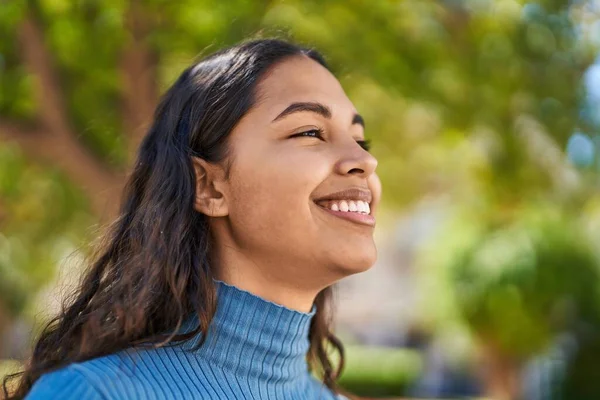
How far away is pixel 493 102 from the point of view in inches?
248

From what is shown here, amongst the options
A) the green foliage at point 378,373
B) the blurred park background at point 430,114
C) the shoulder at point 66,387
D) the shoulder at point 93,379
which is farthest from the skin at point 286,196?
the green foliage at point 378,373

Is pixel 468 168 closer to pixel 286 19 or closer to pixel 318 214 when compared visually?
pixel 286 19

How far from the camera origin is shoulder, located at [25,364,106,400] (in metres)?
1.54

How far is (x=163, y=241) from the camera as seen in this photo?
1.90 meters

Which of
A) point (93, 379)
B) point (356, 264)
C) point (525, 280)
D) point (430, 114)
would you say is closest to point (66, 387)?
point (93, 379)

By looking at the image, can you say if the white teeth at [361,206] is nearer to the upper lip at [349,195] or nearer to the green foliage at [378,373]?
the upper lip at [349,195]

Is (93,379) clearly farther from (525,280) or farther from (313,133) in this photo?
(525,280)

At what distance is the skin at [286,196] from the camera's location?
1850 mm

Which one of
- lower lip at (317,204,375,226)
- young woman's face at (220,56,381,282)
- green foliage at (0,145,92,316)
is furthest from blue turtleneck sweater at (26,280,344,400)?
green foliage at (0,145,92,316)

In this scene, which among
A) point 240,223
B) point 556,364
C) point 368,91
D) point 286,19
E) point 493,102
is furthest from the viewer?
point 556,364

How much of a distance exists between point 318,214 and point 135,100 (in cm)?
480

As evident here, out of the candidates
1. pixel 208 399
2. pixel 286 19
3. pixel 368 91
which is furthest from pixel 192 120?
pixel 368 91

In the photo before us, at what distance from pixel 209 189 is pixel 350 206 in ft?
1.10

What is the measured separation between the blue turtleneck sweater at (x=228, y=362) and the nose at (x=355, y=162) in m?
0.35
